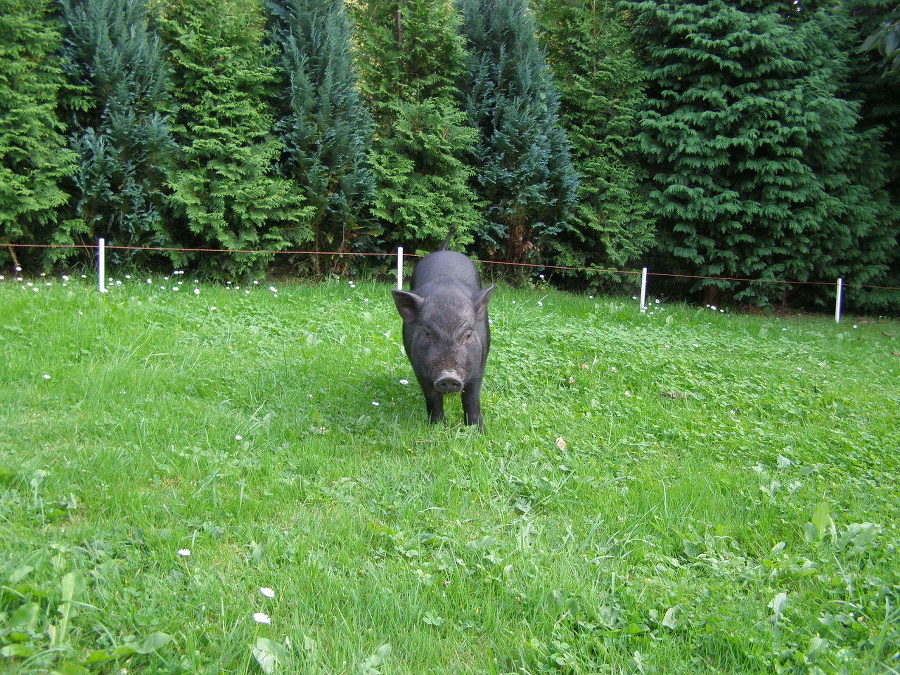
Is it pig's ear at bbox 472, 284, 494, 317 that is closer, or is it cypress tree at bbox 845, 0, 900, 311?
pig's ear at bbox 472, 284, 494, 317

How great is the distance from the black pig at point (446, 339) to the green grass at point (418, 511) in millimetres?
321

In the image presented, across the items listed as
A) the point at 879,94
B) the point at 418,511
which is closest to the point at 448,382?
the point at 418,511

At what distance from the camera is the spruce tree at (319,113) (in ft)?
31.7

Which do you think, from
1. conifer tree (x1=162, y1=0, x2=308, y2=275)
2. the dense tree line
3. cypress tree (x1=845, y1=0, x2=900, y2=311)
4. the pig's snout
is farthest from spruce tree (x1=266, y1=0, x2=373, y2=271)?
cypress tree (x1=845, y1=0, x2=900, y2=311)

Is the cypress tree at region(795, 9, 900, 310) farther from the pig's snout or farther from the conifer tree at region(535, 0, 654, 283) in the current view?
the pig's snout

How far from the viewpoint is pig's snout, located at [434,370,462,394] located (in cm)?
414

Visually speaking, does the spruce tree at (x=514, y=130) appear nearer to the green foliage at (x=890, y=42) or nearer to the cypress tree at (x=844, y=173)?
the cypress tree at (x=844, y=173)

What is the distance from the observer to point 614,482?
13.1 feet

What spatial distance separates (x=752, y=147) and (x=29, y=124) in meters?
10.7

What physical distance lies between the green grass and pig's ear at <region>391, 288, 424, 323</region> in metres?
0.78

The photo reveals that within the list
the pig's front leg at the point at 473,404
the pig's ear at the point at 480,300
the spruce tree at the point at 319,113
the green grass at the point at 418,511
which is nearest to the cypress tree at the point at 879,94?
the green grass at the point at 418,511

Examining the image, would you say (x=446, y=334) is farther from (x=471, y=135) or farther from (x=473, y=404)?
(x=471, y=135)

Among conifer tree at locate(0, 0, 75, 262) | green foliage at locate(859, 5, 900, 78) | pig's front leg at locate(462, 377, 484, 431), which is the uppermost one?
green foliage at locate(859, 5, 900, 78)

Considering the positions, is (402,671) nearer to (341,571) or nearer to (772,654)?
(341,571)
